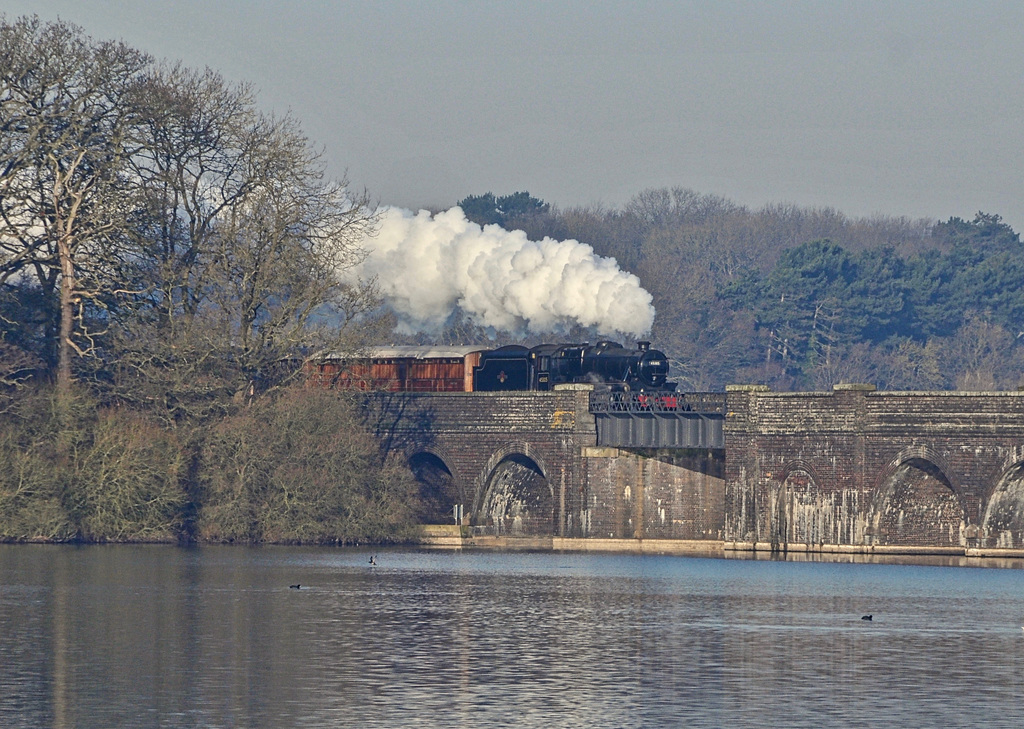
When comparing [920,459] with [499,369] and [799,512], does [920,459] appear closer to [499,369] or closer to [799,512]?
[799,512]

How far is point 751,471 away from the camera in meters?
68.4


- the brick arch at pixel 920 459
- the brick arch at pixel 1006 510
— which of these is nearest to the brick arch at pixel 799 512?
the brick arch at pixel 920 459

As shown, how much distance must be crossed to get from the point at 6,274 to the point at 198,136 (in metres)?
9.28

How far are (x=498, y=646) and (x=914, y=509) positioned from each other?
1332 inches

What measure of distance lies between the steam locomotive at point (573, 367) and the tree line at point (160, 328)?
525cm

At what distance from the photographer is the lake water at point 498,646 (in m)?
27.6

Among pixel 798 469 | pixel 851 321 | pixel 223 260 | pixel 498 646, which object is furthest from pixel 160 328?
pixel 851 321

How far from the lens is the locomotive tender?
74375 mm

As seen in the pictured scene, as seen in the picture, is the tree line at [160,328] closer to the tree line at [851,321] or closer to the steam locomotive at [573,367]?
the steam locomotive at [573,367]

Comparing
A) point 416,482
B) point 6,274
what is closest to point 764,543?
point 416,482

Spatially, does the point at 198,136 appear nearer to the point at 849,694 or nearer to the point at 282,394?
the point at 282,394

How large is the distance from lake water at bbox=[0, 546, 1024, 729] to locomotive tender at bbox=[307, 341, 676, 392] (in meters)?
17.5

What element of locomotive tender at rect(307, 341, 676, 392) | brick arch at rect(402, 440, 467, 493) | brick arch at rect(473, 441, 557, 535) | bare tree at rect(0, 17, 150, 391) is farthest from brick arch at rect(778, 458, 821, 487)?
bare tree at rect(0, 17, 150, 391)

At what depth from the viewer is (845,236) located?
16812 cm
